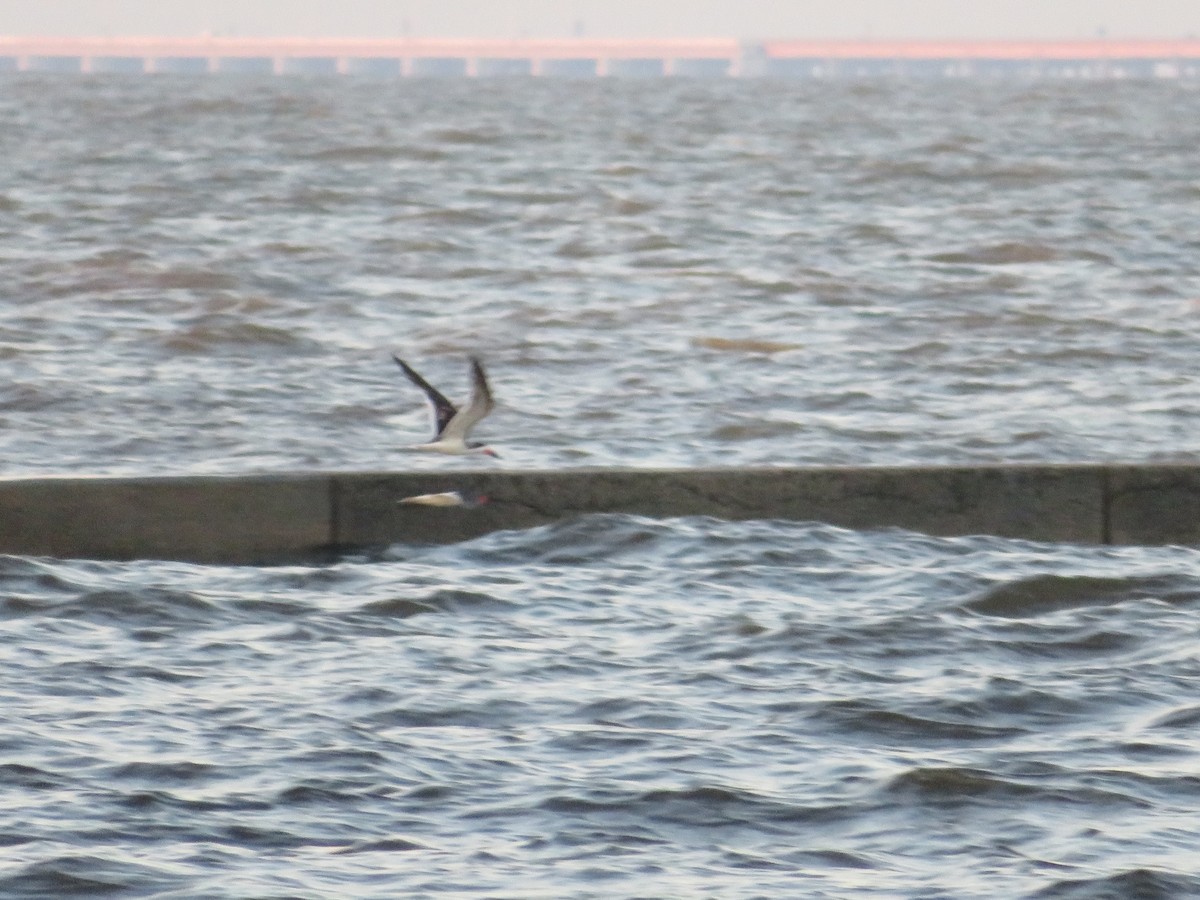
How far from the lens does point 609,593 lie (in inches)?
393

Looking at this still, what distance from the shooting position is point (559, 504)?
10.6 m

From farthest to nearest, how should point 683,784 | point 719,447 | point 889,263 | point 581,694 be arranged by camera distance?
point 889,263, point 719,447, point 581,694, point 683,784

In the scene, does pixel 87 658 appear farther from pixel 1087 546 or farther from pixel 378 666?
pixel 1087 546

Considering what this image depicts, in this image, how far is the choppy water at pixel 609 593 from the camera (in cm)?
659

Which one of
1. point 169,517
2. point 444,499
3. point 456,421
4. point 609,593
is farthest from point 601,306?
point 609,593

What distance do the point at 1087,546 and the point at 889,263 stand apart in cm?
1563

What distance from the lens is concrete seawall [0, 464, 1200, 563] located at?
10.2 meters

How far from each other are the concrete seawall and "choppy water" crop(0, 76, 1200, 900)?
13 cm

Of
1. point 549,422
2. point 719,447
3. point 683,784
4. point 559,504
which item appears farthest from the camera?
point 549,422

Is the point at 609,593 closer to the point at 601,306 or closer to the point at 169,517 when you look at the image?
the point at 169,517

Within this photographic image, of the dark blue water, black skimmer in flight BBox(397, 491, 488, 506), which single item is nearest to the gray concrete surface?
the dark blue water

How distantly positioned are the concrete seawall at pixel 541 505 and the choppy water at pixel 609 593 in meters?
0.13

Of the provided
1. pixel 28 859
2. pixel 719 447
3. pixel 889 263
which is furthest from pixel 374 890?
pixel 889 263

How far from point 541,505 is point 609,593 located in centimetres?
79
